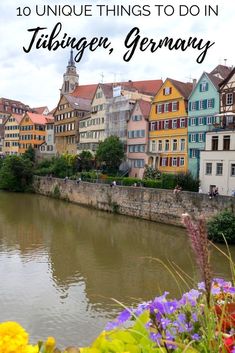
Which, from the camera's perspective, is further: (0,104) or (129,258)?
(0,104)

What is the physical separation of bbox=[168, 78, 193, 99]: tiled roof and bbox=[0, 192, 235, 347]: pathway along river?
610 inches

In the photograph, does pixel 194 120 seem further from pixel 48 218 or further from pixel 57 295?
pixel 57 295

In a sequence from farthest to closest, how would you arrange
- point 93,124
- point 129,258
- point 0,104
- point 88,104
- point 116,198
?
point 0,104 < point 88,104 < point 93,124 < point 116,198 < point 129,258

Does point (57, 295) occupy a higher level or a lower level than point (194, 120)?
lower

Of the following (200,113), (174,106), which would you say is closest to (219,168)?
(200,113)

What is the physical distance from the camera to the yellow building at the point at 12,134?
73.8m

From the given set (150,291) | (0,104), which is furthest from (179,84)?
(0,104)

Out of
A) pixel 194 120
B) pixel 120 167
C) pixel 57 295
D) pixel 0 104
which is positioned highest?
pixel 0 104

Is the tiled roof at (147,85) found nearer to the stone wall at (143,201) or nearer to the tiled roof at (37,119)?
the tiled roof at (37,119)

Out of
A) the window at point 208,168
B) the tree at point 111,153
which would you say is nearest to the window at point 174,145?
the tree at point 111,153

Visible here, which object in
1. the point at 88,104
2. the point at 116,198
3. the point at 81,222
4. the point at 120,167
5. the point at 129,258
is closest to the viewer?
the point at 129,258

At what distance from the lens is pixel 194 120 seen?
37375mm

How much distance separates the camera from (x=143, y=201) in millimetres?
30062

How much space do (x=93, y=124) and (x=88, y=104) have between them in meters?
9.59
